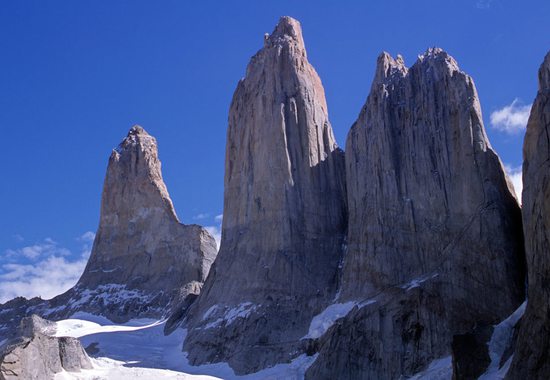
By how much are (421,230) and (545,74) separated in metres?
14.7

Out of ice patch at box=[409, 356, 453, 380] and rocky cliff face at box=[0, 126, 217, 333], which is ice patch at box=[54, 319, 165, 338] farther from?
ice patch at box=[409, 356, 453, 380]

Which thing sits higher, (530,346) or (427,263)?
(427,263)

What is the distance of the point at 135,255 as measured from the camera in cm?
8775

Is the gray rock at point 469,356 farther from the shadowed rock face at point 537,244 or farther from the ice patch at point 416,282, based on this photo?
the ice patch at point 416,282

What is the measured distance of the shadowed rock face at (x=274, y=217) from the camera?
60.4m

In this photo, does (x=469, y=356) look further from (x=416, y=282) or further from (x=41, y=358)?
(x=41, y=358)

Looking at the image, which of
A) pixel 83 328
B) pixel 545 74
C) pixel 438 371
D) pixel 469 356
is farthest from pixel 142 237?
pixel 545 74

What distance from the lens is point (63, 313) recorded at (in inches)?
3278

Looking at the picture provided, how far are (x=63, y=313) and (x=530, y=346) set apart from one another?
193ft

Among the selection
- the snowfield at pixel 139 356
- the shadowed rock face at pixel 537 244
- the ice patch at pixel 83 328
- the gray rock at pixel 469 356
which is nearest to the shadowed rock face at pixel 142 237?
the ice patch at pixel 83 328

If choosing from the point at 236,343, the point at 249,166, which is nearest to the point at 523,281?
the point at 236,343

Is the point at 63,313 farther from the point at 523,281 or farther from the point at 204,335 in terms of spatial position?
the point at 523,281

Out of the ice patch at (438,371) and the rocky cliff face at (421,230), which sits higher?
the rocky cliff face at (421,230)

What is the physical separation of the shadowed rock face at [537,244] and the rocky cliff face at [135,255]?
4617 cm
